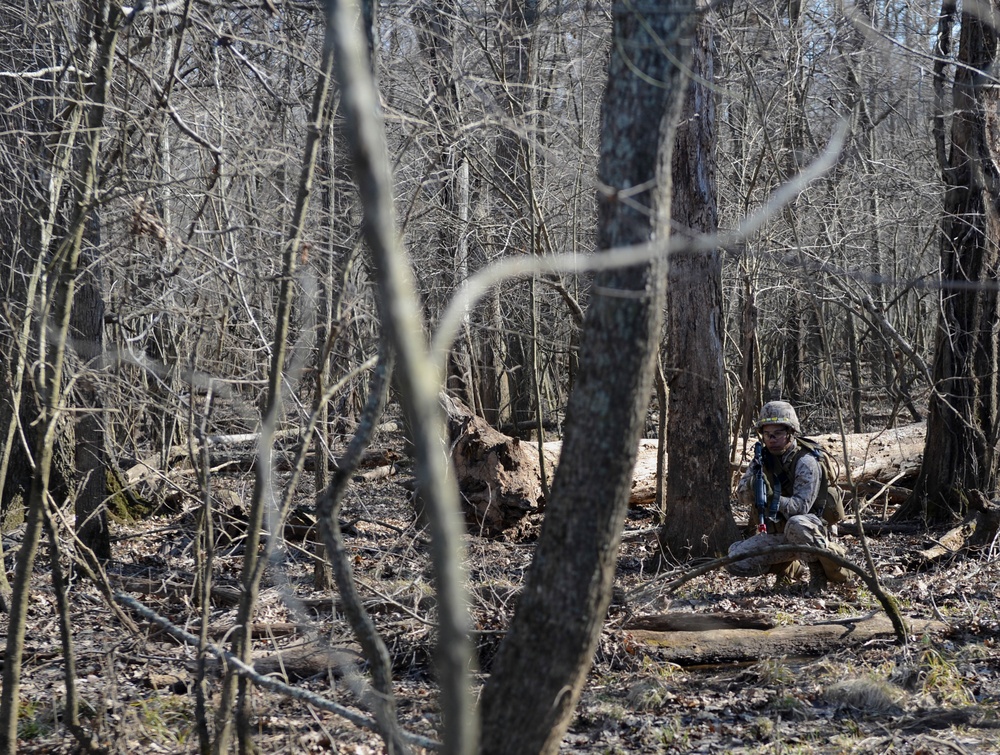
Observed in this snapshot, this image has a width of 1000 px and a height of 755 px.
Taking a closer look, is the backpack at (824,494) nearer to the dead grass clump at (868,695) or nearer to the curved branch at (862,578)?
the curved branch at (862,578)

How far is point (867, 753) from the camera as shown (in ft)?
13.8

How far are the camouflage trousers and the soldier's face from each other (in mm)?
526

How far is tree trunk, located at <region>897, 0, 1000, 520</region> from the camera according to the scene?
7727 millimetres

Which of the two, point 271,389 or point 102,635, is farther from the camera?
point 102,635

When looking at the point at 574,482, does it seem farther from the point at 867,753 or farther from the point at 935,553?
the point at 935,553

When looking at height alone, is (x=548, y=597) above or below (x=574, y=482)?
below

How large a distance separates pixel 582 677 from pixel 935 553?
514cm

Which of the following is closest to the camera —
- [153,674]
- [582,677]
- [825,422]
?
[582,677]

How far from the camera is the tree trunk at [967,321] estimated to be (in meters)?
7.73

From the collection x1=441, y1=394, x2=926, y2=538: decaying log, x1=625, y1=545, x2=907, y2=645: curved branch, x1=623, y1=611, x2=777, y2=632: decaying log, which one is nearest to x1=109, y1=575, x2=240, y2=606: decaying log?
x1=441, y1=394, x2=926, y2=538: decaying log

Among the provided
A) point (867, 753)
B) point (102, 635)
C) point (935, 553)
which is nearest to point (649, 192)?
point (867, 753)

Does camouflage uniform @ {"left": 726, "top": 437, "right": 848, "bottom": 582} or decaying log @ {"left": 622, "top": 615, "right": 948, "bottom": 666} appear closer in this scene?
decaying log @ {"left": 622, "top": 615, "right": 948, "bottom": 666}

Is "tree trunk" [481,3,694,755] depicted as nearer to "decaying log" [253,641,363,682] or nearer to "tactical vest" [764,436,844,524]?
"decaying log" [253,641,363,682]

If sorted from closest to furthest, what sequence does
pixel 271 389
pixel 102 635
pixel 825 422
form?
pixel 271 389, pixel 102 635, pixel 825 422
